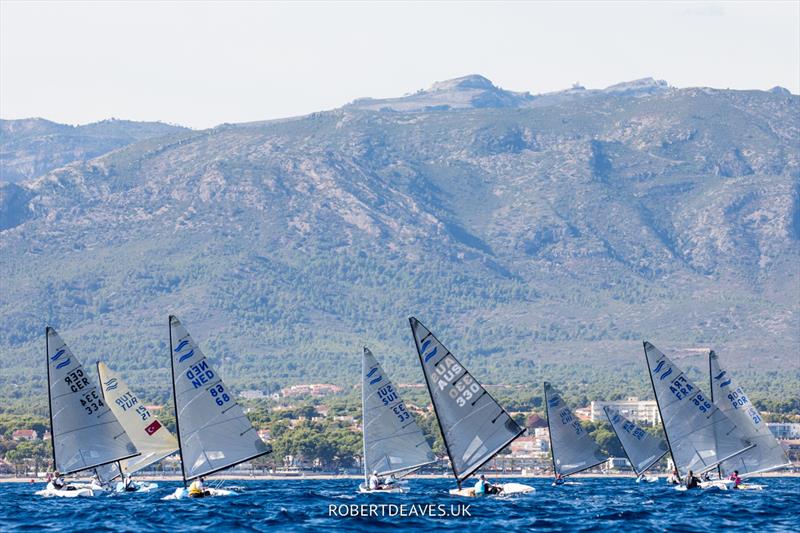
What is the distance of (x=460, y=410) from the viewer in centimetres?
9969

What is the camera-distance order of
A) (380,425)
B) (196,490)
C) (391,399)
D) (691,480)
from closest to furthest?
(196,490) → (391,399) → (380,425) → (691,480)

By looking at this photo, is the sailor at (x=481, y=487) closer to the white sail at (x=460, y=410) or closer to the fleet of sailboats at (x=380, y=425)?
the fleet of sailboats at (x=380, y=425)

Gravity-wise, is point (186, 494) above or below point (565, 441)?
above

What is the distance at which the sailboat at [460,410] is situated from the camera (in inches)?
3920

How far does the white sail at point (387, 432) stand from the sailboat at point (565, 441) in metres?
33.1

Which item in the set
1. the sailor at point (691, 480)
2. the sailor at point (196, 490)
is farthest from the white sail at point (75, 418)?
the sailor at point (691, 480)

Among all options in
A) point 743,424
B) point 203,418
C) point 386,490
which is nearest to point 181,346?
point 203,418

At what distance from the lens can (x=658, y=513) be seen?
107 m

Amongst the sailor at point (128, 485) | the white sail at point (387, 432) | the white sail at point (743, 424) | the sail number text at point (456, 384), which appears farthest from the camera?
the white sail at point (743, 424)

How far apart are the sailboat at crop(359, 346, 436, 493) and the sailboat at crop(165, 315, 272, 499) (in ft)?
49.4

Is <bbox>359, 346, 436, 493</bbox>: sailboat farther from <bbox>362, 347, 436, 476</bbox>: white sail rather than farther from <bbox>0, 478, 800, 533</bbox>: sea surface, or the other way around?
<bbox>0, 478, 800, 533</bbox>: sea surface

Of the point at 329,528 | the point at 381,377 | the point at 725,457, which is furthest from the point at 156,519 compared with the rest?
the point at 725,457

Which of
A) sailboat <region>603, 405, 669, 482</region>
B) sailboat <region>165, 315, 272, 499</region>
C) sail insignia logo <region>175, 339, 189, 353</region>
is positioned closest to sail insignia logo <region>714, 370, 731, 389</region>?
sailboat <region>165, 315, 272, 499</region>

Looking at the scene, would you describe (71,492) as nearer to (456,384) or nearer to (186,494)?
(186,494)
